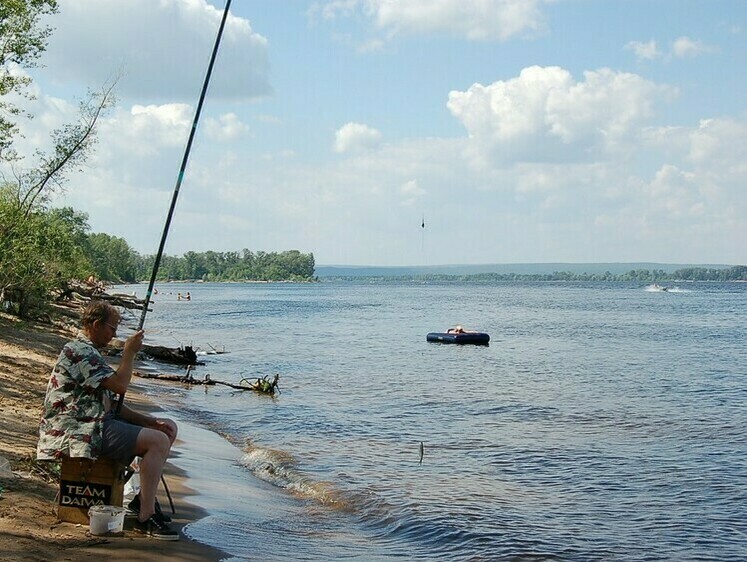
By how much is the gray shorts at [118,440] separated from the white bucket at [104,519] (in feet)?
1.47

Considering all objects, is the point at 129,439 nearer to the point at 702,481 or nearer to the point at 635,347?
the point at 702,481

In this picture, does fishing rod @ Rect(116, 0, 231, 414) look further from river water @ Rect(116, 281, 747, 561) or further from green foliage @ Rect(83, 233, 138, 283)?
green foliage @ Rect(83, 233, 138, 283)

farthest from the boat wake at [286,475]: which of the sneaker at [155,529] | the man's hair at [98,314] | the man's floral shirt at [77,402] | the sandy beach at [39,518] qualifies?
the man's hair at [98,314]

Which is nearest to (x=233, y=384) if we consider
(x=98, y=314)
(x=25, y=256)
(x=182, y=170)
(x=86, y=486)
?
(x=25, y=256)

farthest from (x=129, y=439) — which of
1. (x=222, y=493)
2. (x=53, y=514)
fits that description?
(x=222, y=493)

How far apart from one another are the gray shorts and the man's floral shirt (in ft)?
0.19

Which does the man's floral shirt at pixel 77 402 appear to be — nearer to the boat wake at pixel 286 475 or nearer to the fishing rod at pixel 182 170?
the fishing rod at pixel 182 170

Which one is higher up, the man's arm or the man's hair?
the man's hair

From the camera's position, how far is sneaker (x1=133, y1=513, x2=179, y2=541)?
7684mm

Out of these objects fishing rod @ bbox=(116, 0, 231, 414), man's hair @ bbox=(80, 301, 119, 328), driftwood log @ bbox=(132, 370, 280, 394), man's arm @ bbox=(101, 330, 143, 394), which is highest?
fishing rod @ bbox=(116, 0, 231, 414)

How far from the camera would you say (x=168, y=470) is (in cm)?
1198

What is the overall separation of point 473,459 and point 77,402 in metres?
10.8

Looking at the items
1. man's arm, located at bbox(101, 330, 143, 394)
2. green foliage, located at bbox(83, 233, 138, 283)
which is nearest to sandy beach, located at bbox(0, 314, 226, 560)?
man's arm, located at bbox(101, 330, 143, 394)

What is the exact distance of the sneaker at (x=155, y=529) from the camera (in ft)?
25.2
